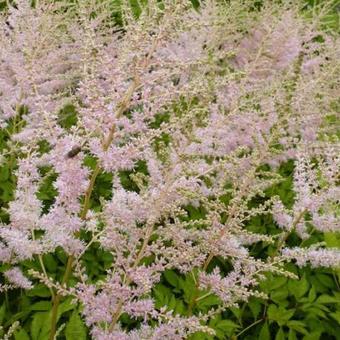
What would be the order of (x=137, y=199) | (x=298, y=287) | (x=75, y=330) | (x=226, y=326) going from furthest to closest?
1. (x=298, y=287)
2. (x=226, y=326)
3. (x=75, y=330)
4. (x=137, y=199)

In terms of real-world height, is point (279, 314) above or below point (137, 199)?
below

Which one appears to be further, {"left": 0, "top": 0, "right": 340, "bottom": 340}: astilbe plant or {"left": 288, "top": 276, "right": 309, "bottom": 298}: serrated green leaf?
{"left": 288, "top": 276, "right": 309, "bottom": 298}: serrated green leaf

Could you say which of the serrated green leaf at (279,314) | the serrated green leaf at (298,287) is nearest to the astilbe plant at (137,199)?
the serrated green leaf at (298,287)

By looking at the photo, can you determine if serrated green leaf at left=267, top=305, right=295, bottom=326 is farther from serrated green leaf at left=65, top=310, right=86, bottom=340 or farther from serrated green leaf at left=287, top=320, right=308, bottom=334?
serrated green leaf at left=65, top=310, right=86, bottom=340

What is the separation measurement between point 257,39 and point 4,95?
13.3 ft

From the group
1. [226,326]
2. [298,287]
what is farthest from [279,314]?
[226,326]

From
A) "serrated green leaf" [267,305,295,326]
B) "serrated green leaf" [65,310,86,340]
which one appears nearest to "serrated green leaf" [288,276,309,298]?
"serrated green leaf" [267,305,295,326]

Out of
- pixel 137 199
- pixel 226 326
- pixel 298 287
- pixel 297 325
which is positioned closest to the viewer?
pixel 137 199

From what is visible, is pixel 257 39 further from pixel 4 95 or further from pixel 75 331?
pixel 75 331

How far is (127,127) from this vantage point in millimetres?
2857

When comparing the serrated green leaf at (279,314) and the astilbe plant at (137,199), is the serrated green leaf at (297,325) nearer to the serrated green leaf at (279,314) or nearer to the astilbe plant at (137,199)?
the serrated green leaf at (279,314)

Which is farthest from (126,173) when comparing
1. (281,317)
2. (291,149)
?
(281,317)

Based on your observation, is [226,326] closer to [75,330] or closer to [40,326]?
[75,330]

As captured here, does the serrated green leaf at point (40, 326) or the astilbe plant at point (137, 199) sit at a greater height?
the astilbe plant at point (137, 199)
